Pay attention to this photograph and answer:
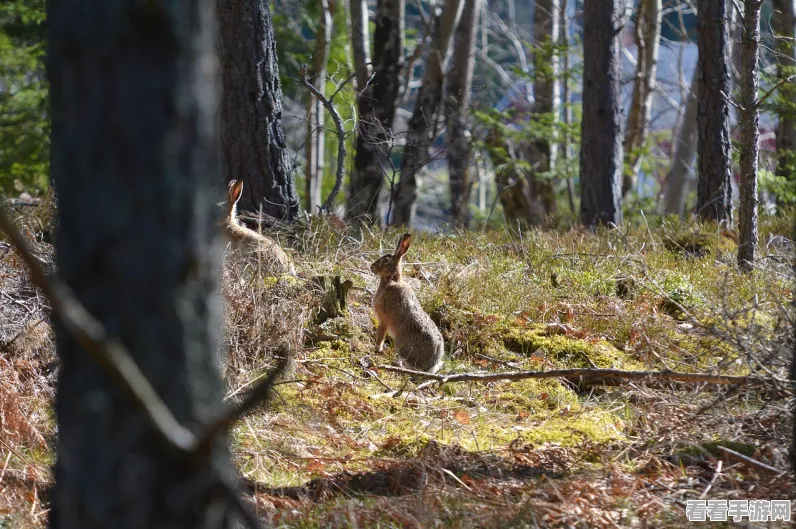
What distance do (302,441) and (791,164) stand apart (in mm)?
13067

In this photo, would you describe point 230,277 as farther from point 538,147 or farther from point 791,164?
point 538,147

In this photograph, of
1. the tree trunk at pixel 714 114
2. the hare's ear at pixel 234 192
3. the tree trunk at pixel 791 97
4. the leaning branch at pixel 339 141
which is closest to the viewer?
the hare's ear at pixel 234 192

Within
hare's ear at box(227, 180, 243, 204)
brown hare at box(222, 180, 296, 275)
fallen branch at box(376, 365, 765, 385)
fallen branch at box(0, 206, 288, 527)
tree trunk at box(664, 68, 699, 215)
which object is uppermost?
fallen branch at box(0, 206, 288, 527)

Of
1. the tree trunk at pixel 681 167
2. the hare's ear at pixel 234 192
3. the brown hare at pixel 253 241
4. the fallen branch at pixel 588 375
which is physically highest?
the hare's ear at pixel 234 192

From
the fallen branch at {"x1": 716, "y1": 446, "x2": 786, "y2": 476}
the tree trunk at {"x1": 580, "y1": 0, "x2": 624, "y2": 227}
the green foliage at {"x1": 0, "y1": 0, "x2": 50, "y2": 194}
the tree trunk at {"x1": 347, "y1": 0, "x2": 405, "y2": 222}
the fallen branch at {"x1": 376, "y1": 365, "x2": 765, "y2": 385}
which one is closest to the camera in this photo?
the fallen branch at {"x1": 716, "y1": 446, "x2": 786, "y2": 476}

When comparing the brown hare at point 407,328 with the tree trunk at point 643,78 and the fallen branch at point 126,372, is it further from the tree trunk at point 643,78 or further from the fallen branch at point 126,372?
the tree trunk at point 643,78

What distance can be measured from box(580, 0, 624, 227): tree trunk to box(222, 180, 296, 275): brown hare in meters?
7.16

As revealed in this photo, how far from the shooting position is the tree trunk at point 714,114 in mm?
12000

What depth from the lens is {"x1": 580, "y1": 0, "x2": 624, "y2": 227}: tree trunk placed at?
13789 millimetres

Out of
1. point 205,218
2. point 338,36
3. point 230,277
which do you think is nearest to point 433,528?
point 205,218

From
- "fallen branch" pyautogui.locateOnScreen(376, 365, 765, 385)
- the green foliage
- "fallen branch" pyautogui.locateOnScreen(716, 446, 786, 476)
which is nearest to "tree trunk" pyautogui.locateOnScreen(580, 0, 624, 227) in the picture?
"fallen branch" pyautogui.locateOnScreen(376, 365, 765, 385)

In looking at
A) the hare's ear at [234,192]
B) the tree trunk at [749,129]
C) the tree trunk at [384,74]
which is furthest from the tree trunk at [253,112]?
the tree trunk at [384,74]

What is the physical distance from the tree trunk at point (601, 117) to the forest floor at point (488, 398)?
5042 millimetres

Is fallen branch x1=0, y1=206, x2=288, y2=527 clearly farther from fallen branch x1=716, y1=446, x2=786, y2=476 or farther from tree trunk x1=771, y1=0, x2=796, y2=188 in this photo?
tree trunk x1=771, y1=0, x2=796, y2=188
